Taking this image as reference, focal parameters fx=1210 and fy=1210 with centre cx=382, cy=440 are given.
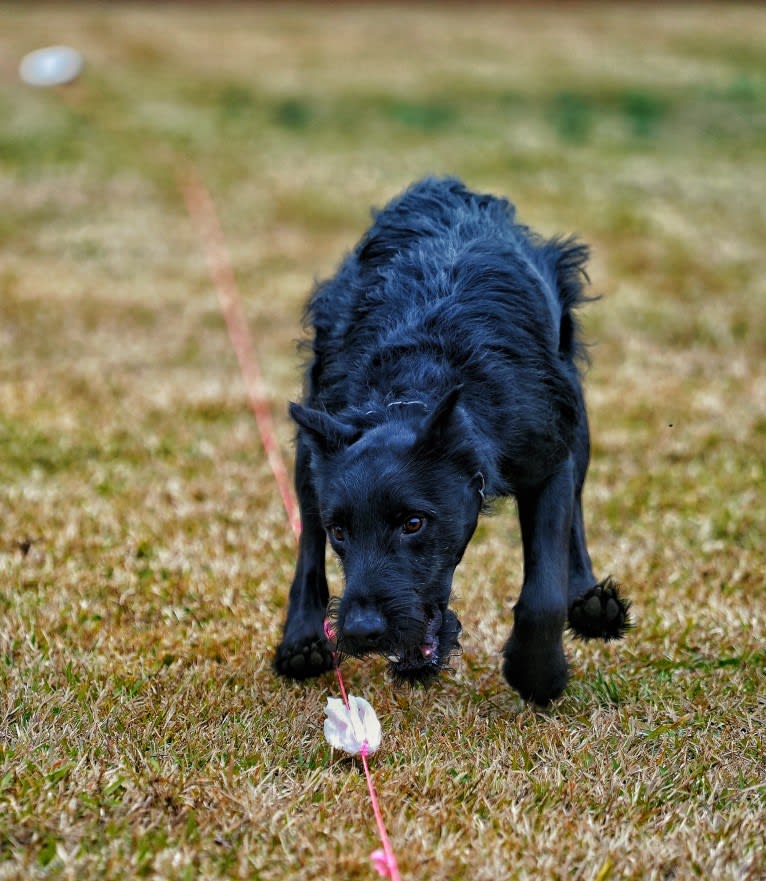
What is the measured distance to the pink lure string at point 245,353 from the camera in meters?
3.50

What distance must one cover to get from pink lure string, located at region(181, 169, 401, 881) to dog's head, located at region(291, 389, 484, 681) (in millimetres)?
249

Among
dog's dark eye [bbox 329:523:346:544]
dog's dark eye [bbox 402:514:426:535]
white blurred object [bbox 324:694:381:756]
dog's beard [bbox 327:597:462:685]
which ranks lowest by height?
white blurred object [bbox 324:694:381:756]

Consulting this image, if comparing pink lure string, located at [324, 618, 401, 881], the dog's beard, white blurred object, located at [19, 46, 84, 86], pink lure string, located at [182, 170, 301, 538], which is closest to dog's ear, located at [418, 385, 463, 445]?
the dog's beard

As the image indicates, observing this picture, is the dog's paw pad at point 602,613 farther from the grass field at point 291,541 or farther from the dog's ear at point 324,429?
the dog's ear at point 324,429

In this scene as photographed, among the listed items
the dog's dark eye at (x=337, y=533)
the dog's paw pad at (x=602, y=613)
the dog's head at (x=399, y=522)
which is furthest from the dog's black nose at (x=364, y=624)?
the dog's paw pad at (x=602, y=613)

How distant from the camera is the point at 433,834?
338 cm

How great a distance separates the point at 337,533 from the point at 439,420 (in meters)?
0.48

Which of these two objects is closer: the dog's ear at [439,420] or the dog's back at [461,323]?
the dog's ear at [439,420]

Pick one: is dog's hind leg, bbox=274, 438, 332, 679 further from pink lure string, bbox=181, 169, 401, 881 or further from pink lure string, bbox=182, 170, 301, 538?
pink lure string, bbox=182, 170, 301, 538

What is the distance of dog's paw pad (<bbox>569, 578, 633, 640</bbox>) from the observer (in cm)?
443

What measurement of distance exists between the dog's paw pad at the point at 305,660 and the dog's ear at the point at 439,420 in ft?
3.83

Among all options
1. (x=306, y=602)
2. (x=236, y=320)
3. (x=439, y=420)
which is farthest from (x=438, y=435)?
(x=236, y=320)

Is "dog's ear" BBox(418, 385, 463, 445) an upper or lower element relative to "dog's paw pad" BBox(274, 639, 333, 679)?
upper

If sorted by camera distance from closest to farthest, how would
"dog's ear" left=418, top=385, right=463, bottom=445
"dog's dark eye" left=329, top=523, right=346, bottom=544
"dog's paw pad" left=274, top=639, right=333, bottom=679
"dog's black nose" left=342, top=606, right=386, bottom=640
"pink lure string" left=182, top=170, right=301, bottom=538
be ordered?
"dog's black nose" left=342, top=606, right=386, bottom=640 < "dog's ear" left=418, top=385, right=463, bottom=445 < "dog's dark eye" left=329, top=523, right=346, bottom=544 < "dog's paw pad" left=274, top=639, right=333, bottom=679 < "pink lure string" left=182, top=170, right=301, bottom=538
